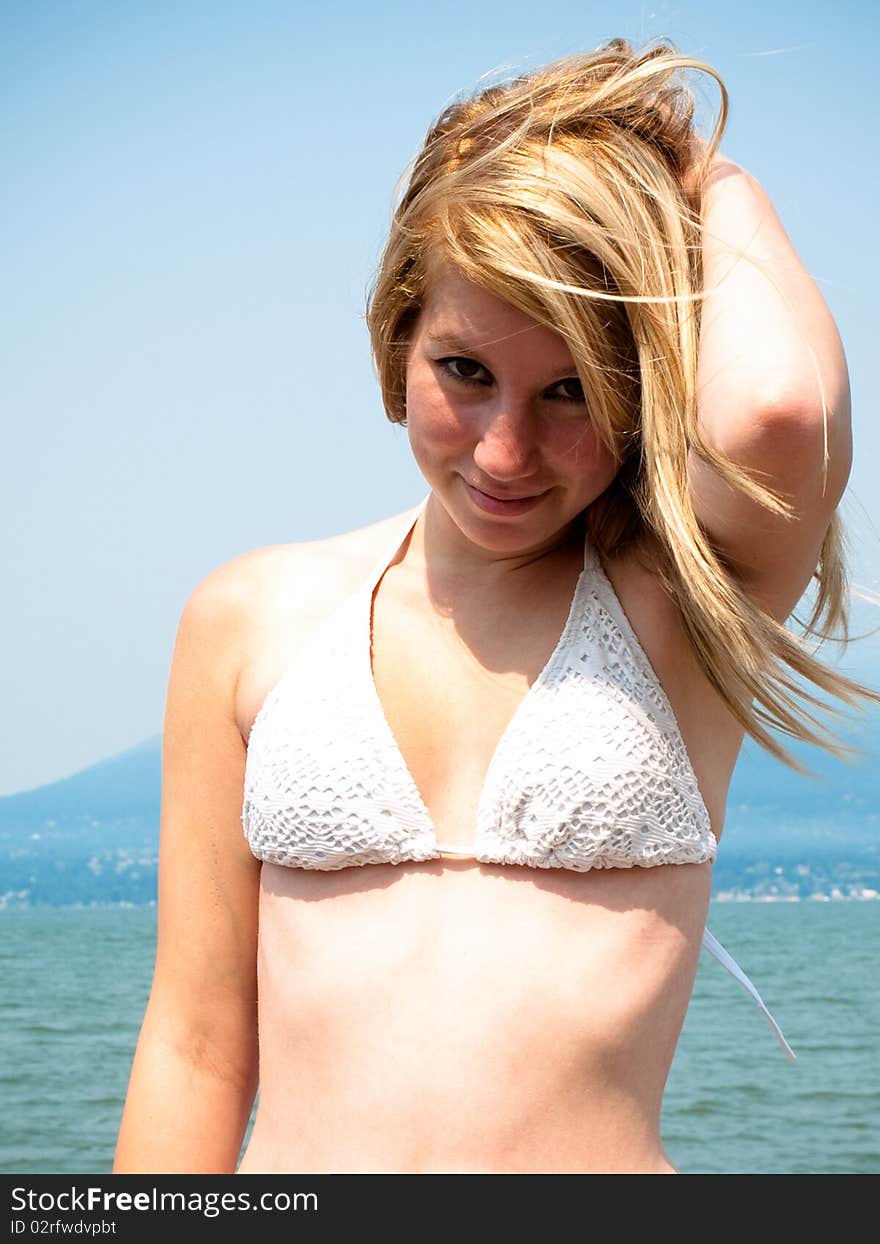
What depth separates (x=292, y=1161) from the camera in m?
1.91

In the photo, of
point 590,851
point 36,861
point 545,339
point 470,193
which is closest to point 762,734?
point 590,851

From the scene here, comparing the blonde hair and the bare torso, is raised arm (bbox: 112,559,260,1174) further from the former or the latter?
the blonde hair

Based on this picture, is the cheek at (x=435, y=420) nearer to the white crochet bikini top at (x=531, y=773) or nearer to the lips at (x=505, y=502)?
the lips at (x=505, y=502)

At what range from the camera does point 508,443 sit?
5.76ft

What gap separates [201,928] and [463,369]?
2.92 ft

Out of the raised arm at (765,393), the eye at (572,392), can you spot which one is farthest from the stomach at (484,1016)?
the eye at (572,392)

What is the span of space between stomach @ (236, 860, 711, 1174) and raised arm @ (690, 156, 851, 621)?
1.41 feet

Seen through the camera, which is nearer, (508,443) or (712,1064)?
(508,443)

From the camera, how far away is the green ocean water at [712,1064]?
16.7 meters

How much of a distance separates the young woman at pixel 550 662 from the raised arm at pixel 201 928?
94mm

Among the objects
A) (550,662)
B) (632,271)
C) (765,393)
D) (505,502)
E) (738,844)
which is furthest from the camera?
(738,844)

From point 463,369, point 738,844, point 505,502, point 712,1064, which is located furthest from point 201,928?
point 738,844

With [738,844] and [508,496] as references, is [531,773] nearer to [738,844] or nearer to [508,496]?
[508,496]

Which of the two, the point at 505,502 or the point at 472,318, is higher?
the point at 472,318
